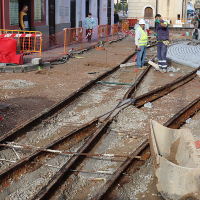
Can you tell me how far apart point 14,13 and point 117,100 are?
367 inches

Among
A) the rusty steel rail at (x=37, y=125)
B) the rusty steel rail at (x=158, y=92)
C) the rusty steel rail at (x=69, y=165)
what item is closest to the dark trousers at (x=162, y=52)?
the rusty steel rail at (x=158, y=92)

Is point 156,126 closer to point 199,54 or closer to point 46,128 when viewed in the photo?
point 46,128

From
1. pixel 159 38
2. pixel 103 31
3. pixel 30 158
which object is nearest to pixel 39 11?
pixel 103 31

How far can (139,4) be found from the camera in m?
55.8

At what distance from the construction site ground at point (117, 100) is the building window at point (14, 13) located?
129 inches

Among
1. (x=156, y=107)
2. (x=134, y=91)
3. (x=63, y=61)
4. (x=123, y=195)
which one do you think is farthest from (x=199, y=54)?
(x=123, y=195)

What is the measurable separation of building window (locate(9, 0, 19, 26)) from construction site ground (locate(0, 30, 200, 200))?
327 cm

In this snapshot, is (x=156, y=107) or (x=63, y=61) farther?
(x=63, y=61)

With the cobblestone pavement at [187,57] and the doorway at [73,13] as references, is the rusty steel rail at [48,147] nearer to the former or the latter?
the cobblestone pavement at [187,57]

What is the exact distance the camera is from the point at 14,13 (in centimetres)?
1627

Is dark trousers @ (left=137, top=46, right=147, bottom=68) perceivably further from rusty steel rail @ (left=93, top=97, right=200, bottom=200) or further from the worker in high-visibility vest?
rusty steel rail @ (left=93, top=97, right=200, bottom=200)

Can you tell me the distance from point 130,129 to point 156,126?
62.4 inches

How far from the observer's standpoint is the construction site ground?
5341 mm

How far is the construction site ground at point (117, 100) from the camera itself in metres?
5.34
